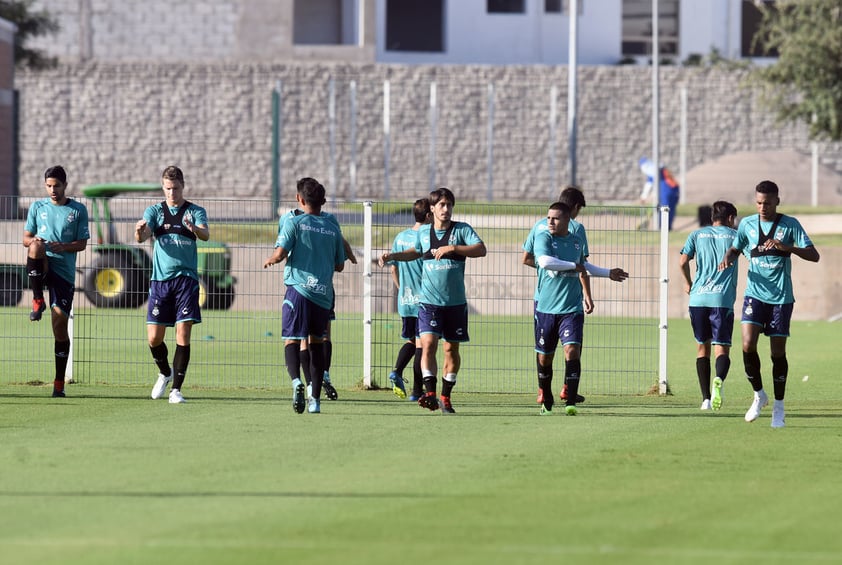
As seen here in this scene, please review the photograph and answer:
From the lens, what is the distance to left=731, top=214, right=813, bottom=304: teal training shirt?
12664 millimetres

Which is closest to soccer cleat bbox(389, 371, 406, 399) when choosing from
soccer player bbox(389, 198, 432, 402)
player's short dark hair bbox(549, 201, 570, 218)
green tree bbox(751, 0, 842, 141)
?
soccer player bbox(389, 198, 432, 402)

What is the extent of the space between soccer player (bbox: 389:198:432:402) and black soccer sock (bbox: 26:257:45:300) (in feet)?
10.8

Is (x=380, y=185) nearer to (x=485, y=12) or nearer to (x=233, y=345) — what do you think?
(x=485, y=12)

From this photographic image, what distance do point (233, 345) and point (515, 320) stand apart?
4.79 metres

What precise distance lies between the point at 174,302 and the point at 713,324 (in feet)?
16.2

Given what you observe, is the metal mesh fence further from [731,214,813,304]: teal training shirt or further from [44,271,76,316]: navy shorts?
[731,214,813,304]: teal training shirt

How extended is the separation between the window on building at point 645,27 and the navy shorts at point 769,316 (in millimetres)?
52510

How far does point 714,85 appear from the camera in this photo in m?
55.7

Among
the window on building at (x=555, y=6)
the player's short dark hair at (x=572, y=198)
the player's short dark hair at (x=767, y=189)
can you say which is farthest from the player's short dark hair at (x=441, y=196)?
the window on building at (x=555, y=6)

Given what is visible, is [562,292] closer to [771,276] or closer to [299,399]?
[771,276]

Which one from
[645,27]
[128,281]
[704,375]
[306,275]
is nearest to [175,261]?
[306,275]

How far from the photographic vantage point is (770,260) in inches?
501

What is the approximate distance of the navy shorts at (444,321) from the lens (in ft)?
43.3

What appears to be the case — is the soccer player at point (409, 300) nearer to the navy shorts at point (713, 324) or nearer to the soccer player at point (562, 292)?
the soccer player at point (562, 292)
